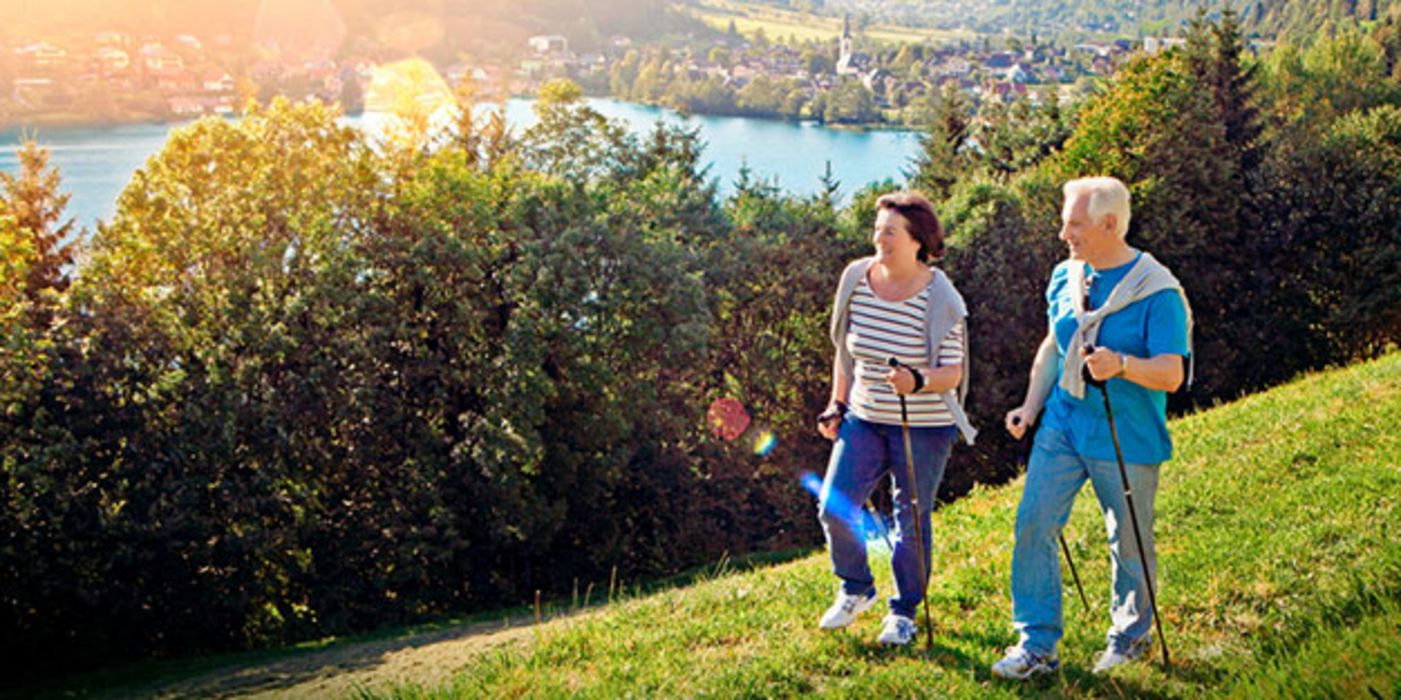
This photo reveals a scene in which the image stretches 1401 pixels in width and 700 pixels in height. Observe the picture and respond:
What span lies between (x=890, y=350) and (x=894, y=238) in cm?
63

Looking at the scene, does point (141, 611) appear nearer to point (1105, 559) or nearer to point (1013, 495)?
point (1013, 495)

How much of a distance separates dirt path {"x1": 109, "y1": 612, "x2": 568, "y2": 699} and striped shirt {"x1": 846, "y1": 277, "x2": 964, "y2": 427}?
3.34 meters

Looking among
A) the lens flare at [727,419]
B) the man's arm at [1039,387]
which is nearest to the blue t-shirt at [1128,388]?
the man's arm at [1039,387]

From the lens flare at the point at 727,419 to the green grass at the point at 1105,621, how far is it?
17927 mm

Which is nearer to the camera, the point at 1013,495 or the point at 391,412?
the point at 1013,495

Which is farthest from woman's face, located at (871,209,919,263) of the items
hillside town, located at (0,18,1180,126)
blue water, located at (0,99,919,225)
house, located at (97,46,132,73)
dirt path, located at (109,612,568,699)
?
house, located at (97,46,132,73)

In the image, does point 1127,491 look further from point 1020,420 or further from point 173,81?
point 173,81

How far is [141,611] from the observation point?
20.1 metres

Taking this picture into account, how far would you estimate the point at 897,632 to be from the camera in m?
6.77

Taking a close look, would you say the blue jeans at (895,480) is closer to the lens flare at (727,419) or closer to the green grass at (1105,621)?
the green grass at (1105,621)

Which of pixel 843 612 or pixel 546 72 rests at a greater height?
pixel 546 72

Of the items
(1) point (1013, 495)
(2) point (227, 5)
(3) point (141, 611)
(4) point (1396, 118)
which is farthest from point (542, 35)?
(1) point (1013, 495)

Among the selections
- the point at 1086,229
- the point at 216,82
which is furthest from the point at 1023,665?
the point at 216,82

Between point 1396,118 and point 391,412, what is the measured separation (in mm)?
30146
